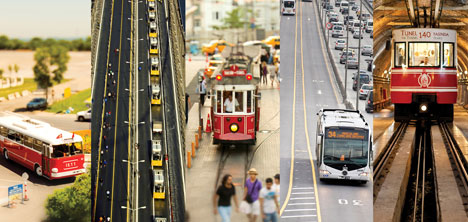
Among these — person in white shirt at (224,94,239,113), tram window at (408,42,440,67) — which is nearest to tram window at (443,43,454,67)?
tram window at (408,42,440,67)

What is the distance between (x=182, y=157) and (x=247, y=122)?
6.33 feet

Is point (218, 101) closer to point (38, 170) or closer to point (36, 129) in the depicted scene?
point (36, 129)

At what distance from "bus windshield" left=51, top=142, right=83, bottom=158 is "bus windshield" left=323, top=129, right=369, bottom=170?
5.94 m

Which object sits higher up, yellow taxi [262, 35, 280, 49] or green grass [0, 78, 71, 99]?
yellow taxi [262, 35, 280, 49]

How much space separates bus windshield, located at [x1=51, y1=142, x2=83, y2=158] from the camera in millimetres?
11742

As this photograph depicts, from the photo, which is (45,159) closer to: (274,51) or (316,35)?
(274,51)

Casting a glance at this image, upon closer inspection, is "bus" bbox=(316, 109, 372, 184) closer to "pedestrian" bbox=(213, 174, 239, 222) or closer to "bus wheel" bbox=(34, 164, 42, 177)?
"pedestrian" bbox=(213, 174, 239, 222)

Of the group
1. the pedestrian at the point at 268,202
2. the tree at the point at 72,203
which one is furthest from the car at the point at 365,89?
the tree at the point at 72,203

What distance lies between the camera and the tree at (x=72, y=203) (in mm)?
10125

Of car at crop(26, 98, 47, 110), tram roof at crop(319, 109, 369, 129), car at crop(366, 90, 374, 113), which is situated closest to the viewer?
car at crop(26, 98, 47, 110)

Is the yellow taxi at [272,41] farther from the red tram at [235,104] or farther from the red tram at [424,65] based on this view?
the red tram at [424,65]

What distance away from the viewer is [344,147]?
55.6 ft

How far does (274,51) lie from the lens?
41.8 feet

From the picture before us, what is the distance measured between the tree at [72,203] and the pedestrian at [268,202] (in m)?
2.64
